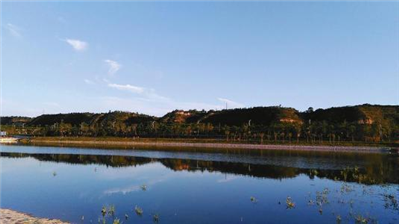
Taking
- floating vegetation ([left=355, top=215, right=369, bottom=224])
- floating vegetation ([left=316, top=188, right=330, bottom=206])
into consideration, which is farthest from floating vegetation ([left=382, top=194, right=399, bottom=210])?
floating vegetation ([left=355, top=215, right=369, bottom=224])

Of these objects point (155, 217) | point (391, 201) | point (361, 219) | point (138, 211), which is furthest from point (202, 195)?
point (391, 201)

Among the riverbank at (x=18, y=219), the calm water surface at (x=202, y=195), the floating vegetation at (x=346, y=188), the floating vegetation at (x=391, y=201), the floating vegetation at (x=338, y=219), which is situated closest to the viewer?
the riverbank at (x=18, y=219)

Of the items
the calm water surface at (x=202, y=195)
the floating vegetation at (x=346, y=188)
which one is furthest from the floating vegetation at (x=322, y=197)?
the floating vegetation at (x=346, y=188)

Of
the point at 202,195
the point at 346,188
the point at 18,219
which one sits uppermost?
the point at 18,219

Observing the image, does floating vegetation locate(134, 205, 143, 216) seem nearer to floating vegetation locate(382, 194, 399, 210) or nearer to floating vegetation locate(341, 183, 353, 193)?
floating vegetation locate(382, 194, 399, 210)

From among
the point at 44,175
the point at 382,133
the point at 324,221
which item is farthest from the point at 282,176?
the point at 382,133

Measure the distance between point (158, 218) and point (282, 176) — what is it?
95.0 ft

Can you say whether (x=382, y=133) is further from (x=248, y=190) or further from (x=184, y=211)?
(x=184, y=211)

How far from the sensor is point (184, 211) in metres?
26.4

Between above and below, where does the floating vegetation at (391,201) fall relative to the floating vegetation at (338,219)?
above

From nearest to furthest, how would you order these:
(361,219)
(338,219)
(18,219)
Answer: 1. (18,219)
2. (361,219)
3. (338,219)

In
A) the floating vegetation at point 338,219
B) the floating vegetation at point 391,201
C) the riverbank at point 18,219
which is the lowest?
the floating vegetation at point 338,219

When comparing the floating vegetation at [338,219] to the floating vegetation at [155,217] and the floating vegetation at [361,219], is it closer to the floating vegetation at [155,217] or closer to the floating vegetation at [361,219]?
the floating vegetation at [361,219]

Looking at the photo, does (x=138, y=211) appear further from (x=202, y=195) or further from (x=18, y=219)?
(x=202, y=195)
